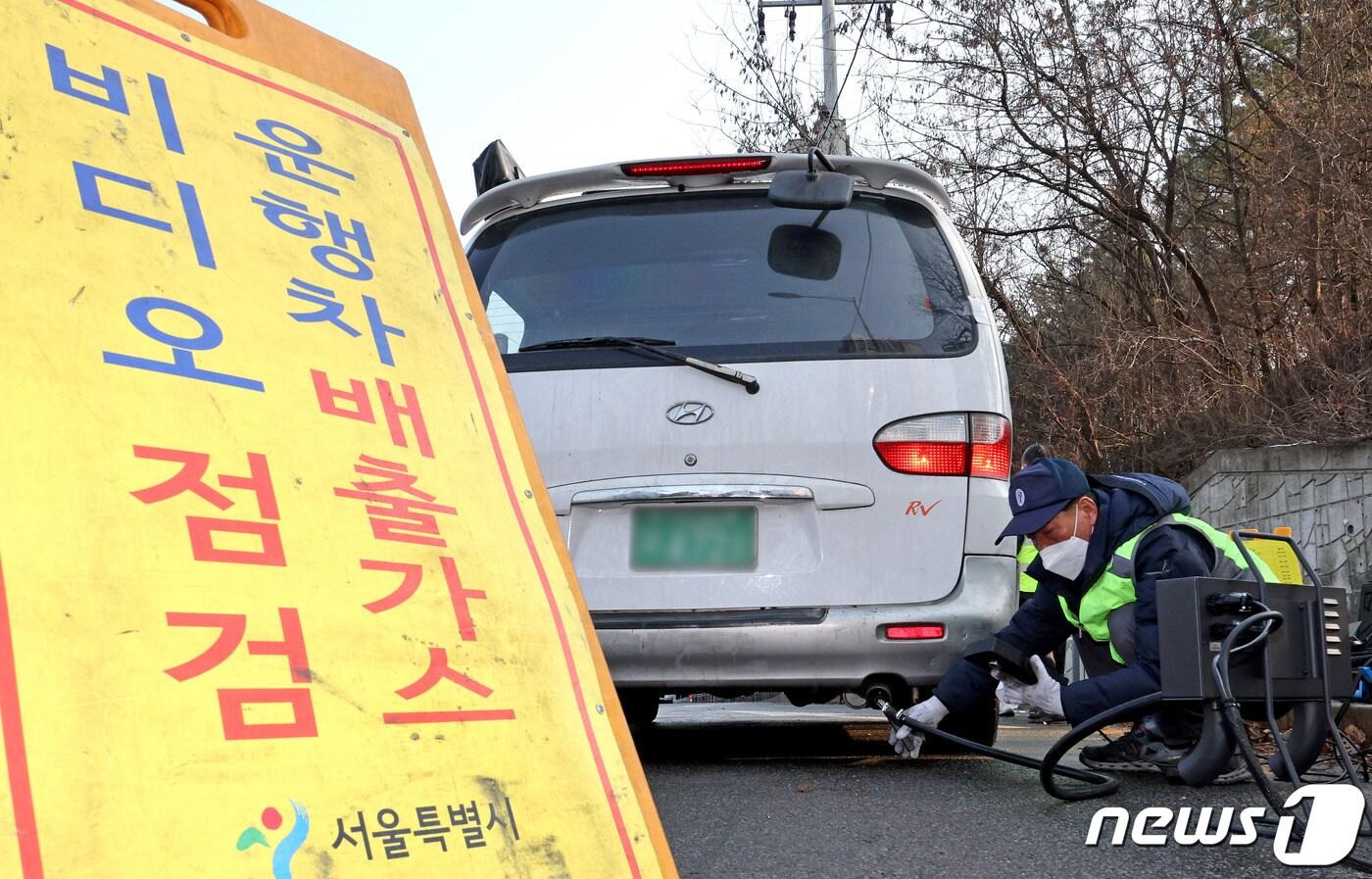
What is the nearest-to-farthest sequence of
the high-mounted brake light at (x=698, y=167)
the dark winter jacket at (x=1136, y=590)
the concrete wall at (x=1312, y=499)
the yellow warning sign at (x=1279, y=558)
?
the yellow warning sign at (x=1279, y=558) < the dark winter jacket at (x=1136, y=590) < the high-mounted brake light at (x=698, y=167) < the concrete wall at (x=1312, y=499)

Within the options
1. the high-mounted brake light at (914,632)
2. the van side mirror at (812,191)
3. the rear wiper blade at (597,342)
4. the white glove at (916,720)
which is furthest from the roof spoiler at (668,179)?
the white glove at (916,720)

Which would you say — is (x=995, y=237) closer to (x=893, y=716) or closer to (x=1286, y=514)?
(x=1286, y=514)

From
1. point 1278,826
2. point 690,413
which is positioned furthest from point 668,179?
point 1278,826

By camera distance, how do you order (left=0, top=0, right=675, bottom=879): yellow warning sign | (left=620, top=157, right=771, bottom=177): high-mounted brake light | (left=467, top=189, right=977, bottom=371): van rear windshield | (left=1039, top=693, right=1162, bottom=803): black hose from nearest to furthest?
(left=0, top=0, right=675, bottom=879): yellow warning sign → (left=1039, top=693, right=1162, bottom=803): black hose → (left=467, top=189, right=977, bottom=371): van rear windshield → (left=620, top=157, right=771, bottom=177): high-mounted brake light

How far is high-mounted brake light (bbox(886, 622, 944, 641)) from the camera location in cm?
384

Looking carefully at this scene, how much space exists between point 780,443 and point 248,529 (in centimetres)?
225

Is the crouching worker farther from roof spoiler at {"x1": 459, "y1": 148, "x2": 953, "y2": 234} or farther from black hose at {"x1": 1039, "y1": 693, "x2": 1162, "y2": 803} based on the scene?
roof spoiler at {"x1": 459, "y1": 148, "x2": 953, "y2": 234}

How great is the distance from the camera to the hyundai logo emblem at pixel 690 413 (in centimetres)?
395

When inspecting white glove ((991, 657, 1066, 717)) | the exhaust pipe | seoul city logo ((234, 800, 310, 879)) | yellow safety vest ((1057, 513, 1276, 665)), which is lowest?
white glove ((991, 657, 1066, 717))

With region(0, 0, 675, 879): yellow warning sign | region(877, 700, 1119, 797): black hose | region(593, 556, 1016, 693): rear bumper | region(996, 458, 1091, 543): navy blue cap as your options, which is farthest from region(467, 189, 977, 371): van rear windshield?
region(0, 0, 675, 879): yellow warning sign

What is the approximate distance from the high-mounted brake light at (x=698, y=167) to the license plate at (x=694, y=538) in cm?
110

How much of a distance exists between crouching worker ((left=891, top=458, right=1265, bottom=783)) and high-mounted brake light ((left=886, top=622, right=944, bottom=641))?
0.17 metres

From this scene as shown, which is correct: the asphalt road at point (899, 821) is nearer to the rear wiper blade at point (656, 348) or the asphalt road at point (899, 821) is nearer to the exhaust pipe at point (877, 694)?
the exhaust pipe at point (877, 694)

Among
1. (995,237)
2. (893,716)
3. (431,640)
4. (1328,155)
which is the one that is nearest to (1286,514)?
(1328,155)
